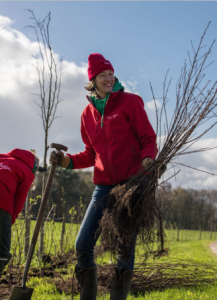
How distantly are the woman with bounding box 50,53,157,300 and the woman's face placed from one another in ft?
0.05

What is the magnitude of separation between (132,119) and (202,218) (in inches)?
1290

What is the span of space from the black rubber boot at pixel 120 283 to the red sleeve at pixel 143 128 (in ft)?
2.98

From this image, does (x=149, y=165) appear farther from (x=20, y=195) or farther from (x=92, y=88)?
(x=20, y=195)

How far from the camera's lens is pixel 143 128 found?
2.33 m

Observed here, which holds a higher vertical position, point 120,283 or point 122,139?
point 122,139

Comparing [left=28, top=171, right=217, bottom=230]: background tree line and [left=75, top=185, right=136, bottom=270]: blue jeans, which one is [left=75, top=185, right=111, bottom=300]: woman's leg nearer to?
[left=75, top=185, right=136, bottom=270]: blue jeans

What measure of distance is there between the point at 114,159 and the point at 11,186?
0.94 m

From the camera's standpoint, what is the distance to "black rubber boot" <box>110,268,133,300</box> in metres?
2.19

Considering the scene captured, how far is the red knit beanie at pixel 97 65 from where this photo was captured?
2652mm

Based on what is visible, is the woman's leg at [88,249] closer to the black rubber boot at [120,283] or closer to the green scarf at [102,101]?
the black rubber boot at [120,283]

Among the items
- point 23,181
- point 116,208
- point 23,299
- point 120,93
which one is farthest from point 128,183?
point 23,299

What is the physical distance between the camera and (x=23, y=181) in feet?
8.69

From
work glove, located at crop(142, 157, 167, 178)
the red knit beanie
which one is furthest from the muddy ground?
the red knit beanie

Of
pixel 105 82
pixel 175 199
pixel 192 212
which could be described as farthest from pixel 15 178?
pixel 192 212
